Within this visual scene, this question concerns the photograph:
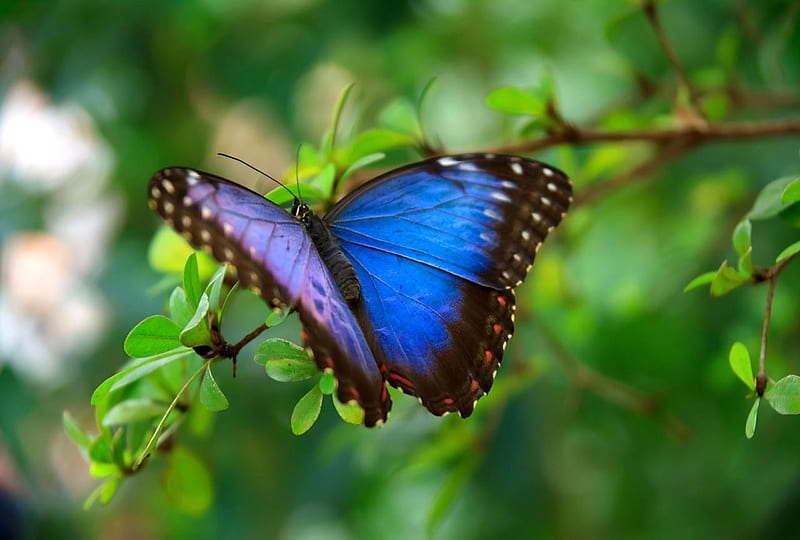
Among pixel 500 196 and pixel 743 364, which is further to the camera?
pixel 500 196

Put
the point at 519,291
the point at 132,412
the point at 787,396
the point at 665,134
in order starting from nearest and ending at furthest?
the point at 787,396
the point at 132,412
the point at 665,134
the point at 519,291

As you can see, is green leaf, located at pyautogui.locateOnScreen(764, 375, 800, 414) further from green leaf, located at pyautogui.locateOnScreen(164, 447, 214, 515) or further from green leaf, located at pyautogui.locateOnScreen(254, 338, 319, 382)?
green leaf, located at pyautogui.locateOnScreen(164, 447, 214, 515)

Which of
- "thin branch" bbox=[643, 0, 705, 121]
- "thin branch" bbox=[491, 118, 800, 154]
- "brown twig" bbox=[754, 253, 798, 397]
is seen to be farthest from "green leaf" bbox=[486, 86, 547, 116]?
"brown twig" bbox=[754, 253, 798, 397]

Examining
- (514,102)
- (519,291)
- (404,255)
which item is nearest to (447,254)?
(404,255)

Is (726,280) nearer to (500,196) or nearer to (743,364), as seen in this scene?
(743,364)

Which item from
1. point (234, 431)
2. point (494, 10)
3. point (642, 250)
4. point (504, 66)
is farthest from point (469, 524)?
point (494, 10)

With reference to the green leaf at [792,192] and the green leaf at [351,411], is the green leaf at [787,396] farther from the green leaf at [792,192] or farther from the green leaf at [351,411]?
the green leaf at [351,411]

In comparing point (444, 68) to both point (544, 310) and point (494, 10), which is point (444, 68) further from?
point (544, 310)
